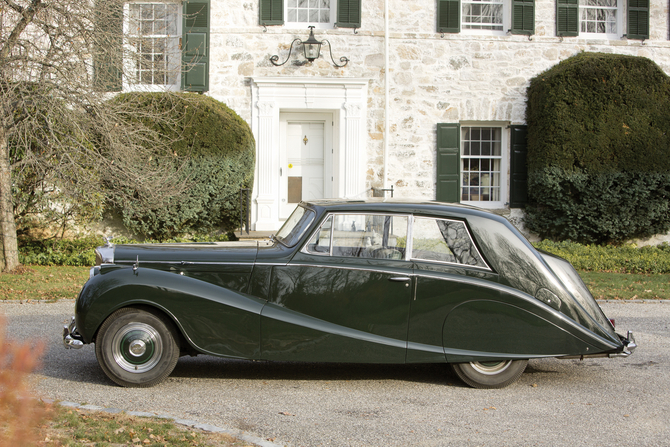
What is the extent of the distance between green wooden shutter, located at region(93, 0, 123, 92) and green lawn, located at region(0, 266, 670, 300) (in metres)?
3.25

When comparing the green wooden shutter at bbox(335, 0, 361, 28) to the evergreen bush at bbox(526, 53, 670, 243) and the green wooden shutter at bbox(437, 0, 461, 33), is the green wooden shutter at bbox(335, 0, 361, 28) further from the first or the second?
the evergreen bush at bbox(526, 53, 670, 243)

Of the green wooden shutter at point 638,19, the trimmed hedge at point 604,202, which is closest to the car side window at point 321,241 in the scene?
the trimmed hedge at point 604,202

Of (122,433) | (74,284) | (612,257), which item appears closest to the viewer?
(122,433)

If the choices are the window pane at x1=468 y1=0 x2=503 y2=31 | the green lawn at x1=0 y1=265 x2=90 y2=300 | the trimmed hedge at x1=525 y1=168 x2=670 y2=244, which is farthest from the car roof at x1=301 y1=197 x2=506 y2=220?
the window pane at x1=468 y1=0 x2=503 y2=31

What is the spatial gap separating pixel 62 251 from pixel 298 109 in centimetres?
583

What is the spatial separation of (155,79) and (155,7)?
1643mm

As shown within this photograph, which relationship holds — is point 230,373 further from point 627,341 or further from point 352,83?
point 352,83

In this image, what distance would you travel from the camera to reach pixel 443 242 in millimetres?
4824

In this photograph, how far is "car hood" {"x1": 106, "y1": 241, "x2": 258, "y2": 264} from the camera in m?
4.77

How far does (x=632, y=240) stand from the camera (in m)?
13.6

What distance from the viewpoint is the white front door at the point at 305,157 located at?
13992 mm

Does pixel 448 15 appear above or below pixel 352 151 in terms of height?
above

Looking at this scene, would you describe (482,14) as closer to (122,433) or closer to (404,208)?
(404,208)

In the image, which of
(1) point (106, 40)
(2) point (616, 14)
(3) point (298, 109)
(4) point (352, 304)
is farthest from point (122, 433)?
(2) point (616, 14)
